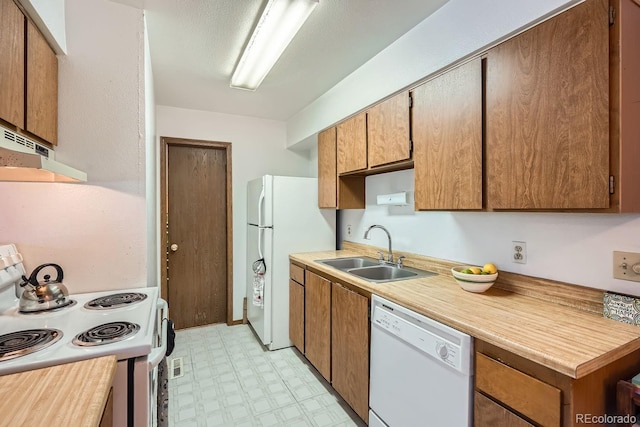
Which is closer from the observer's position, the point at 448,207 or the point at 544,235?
the point at 544,235

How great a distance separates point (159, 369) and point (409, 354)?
1.21m

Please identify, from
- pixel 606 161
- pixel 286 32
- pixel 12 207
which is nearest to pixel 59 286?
pixel 12 207

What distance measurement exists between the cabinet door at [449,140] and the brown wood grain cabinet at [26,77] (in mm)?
1884

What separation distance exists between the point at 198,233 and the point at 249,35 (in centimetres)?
224

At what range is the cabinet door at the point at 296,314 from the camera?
2604 millimetres

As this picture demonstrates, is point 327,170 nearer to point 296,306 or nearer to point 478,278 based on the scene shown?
point 296,306

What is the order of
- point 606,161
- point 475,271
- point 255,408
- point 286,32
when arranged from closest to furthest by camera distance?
point 606,161
point 475,271
point 286,32
point 255,408

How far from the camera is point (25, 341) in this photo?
1018mm

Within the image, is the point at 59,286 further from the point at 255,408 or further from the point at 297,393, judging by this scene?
the point at 297,393

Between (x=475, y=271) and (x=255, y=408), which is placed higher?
(x=475, y=271)

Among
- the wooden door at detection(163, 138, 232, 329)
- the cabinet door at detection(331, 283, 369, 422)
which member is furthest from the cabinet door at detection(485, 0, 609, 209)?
the wooden door at detection(163, 138, 232, 329)

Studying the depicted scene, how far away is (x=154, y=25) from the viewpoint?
1834mm

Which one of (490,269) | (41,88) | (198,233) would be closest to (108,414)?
(41,88)

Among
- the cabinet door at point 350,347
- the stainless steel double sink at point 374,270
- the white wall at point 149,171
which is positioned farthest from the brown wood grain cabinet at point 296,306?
the white wall at point 149,171
